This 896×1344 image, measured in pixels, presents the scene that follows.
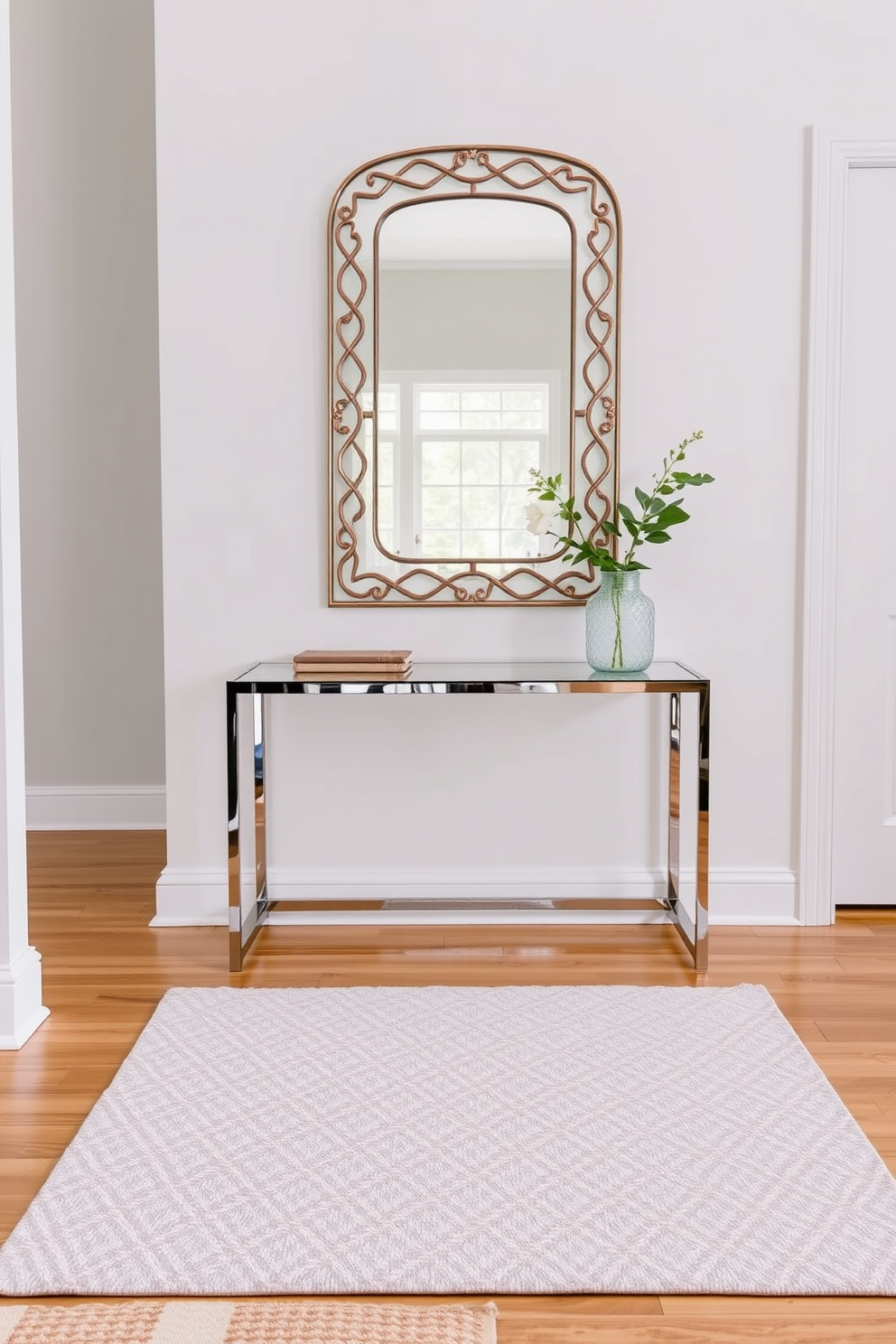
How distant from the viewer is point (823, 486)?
9.55 feet

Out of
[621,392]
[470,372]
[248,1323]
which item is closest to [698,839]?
[621,392]

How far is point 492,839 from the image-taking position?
119 inches

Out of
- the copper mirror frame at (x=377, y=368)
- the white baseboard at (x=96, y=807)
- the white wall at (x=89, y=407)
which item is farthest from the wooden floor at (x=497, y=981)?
the copper mirror frame at (x=377, y=368)

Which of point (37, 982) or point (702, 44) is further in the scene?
point (702, 44)

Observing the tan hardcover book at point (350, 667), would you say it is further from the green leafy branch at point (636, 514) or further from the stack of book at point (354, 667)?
the green leafy branch at point (636, 514)

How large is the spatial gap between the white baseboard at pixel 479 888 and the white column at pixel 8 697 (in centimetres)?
73

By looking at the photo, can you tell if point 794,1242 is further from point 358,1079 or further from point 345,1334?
point 358,1079

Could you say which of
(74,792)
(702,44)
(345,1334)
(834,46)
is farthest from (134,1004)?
(834,46)

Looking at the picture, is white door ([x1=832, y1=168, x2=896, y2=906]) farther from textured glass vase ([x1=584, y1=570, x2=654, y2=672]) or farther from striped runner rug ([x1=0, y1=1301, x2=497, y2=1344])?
striped runner rug ([x1=0, y1=1301, x2=497, y2=1344])

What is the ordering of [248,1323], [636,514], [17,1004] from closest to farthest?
[248,1323] < [17,1004] < [636,514]

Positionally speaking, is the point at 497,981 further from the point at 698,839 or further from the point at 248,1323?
the point at 248,1323

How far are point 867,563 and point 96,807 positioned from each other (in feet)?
8.98

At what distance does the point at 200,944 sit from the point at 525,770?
3.17 ft

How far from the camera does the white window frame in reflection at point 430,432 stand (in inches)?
114
